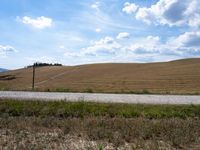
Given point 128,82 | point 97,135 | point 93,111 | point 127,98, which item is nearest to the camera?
point 97,135

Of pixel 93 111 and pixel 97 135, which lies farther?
pixel 93 111

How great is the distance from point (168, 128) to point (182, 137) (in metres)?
0.99

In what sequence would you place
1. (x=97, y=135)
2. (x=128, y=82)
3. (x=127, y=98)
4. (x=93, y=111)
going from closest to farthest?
(x=97, y=135) < (x=93, y=111) < (x=127, y=98) < (x=128, y=82)

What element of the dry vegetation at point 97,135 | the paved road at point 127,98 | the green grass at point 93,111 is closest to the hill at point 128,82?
the paved road at point 127,98

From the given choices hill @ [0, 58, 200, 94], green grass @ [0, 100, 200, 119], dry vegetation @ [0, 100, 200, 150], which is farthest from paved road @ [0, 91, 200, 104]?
dry vegetation @ [0, 100, 200, 150]

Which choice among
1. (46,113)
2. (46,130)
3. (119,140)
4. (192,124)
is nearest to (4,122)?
(46,130)

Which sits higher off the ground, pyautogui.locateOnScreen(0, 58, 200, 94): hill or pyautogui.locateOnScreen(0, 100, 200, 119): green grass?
pyautogui.locateOnScreen(0, 58, 200, 94): hill

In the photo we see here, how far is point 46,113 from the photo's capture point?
41.0 ft

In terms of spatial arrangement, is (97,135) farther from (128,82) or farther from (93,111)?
(128,82)

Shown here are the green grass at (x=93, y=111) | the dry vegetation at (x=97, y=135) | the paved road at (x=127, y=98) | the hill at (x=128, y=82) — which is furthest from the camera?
the hill at (x=128, y=82)

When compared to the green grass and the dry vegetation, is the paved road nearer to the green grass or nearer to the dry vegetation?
the green grass

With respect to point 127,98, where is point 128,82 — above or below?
above

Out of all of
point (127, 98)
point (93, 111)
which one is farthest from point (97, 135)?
A: point (127, 98)

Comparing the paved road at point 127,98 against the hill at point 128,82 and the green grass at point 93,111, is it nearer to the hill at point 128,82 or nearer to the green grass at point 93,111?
the green grass at point 93,111
